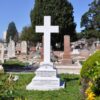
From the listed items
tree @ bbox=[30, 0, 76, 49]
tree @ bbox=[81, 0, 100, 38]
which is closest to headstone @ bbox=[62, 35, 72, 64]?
tree @ bbox=[30, 0, 76, 49]

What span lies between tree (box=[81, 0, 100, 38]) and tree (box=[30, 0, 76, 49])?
20.5 ft

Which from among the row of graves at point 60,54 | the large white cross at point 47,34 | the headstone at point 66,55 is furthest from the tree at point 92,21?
the large white cross at point 47,34

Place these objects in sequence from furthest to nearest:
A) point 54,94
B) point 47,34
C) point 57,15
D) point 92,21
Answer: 1. point 92,21
2. point 57,15
3. point 47,34
4. point 54,94

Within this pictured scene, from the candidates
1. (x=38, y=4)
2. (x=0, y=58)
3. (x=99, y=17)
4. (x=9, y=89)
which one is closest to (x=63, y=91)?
(x=9, y=89)

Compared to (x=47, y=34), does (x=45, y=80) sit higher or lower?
lower

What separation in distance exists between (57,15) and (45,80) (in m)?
45.0

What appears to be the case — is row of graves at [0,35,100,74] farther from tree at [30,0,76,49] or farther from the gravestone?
the gravestone

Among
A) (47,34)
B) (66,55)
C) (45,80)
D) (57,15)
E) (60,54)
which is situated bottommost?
(45,80)

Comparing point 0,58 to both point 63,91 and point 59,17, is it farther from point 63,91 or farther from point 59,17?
point 59,17

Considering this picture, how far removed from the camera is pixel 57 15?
58344 mm

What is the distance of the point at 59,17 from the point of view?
191 ft

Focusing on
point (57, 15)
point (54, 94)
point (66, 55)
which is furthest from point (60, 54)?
point (54, 94)

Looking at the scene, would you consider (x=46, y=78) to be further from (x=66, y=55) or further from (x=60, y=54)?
(x=60, y=54)

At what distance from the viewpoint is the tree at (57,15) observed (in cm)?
5678
